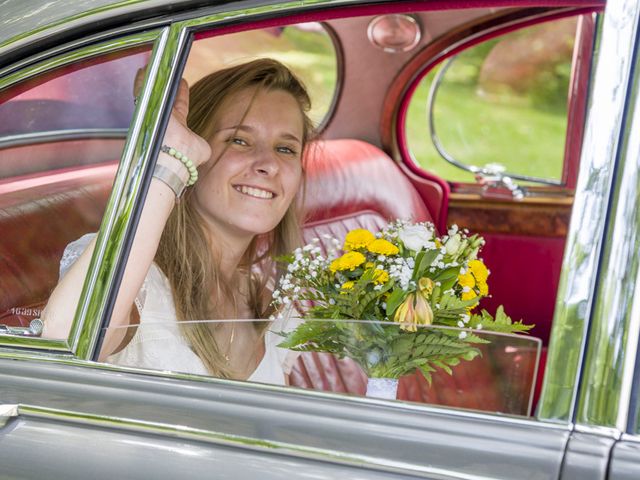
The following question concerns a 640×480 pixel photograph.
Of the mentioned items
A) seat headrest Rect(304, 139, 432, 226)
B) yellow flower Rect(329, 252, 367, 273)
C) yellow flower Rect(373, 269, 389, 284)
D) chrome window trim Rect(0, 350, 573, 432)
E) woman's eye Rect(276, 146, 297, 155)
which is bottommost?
chrome window trim Rect(0, 350, 573, 432)

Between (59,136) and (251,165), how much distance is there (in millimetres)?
427

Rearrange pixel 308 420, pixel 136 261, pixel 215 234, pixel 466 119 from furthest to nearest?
Result: pixel 466 119, pixel 215 234, pixel 136 261, pixel 308 420

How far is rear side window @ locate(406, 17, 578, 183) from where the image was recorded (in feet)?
12.8

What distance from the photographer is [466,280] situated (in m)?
1.87

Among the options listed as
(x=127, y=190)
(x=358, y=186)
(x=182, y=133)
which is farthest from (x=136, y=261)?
(x=358, y=186)

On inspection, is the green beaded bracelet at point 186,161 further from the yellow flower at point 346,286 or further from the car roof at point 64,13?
the yellow flower at point 346,286

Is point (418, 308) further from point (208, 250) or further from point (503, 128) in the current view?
point (503, 128)

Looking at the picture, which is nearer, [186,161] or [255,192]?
[186,161]

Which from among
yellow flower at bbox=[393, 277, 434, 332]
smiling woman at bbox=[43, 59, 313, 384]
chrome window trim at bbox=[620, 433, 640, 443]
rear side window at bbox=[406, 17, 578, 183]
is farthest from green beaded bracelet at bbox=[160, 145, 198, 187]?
rear side window at bbox=[406, 17, 578, 183]

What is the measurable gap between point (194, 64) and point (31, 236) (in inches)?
15.6

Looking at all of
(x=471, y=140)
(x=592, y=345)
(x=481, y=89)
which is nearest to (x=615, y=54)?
(x=592, y=345)

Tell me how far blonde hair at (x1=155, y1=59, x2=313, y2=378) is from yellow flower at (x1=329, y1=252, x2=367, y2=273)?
0.14m

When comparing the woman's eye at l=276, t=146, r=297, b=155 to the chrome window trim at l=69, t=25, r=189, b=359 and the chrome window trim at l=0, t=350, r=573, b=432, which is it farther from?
the chrome window trim at l=0, t=350, r=573, b=432

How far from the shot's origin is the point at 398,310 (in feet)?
5.52
